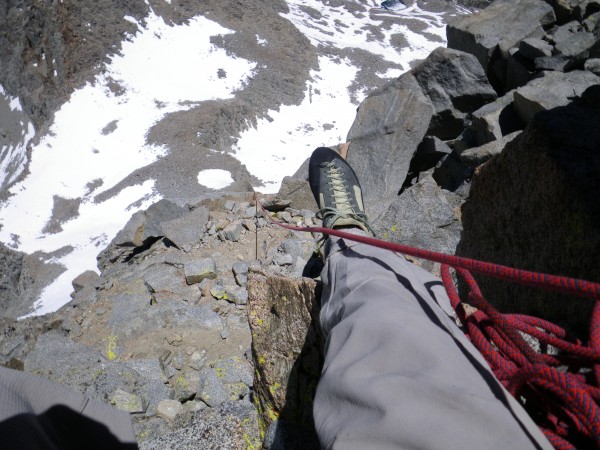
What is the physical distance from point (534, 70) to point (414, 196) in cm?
345

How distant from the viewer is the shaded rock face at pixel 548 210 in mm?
1539

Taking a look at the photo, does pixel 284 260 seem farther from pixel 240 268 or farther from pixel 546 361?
pixel 546 361

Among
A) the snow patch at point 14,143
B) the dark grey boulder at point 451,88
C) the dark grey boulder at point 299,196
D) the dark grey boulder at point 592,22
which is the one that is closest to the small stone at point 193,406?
the dark grey boulder at point 299,196

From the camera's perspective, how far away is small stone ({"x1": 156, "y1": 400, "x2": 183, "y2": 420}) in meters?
2.94

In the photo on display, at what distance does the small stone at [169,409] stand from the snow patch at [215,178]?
46.3ft

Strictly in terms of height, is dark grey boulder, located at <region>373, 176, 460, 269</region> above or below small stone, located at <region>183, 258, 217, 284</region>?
above

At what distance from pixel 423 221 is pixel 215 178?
14.9m

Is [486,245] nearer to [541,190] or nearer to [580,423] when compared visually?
[541,190]

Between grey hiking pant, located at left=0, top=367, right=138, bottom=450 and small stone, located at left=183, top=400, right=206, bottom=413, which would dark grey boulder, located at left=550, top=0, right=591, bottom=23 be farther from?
grey hiking pant, located at left=0, top=367, right=138, bottom=450

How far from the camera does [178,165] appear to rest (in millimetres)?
18266

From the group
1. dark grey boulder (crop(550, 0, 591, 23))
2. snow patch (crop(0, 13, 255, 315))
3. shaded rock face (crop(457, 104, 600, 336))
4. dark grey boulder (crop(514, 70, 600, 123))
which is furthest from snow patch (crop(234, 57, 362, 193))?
shaded rock face (crop(457, 104, 600, 336))

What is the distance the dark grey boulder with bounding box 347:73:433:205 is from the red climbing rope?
4378mm

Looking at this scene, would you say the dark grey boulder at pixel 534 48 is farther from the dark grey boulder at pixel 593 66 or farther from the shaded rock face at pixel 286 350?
the shaded rock face at pixel 286 350

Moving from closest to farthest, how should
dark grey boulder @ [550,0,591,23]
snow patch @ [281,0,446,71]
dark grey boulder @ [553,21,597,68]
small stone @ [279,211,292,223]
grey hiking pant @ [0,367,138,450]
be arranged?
grey hiking pant @ [0,367,138,450] → dark grey boulder @ [553,21,597,68] → small stone @ [279,211,292,223] → dark grey boulder @ [550,0,591,23] → snow patch @ [281,0,446,71]
